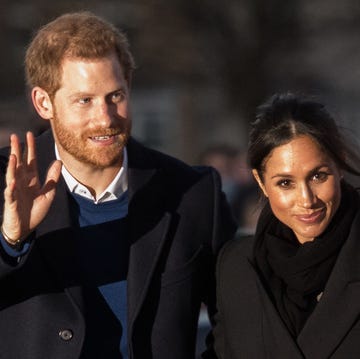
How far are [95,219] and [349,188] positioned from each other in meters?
1.02

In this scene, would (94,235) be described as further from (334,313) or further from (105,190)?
(334,313)

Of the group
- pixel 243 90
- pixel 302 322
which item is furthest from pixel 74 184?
pixel 243 90

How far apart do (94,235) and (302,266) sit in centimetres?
88

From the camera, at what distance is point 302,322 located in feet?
13.7

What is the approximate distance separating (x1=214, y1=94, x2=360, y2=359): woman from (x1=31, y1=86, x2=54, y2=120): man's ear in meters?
0.83

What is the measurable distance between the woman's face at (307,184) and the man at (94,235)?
23.6 inches

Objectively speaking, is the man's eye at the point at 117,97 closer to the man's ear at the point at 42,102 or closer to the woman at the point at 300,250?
the man's ear at the point at 42,102

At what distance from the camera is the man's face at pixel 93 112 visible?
437cm

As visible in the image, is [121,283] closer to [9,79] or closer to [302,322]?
[302,322]

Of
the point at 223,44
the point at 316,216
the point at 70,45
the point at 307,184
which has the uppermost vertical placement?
the point at 70,45

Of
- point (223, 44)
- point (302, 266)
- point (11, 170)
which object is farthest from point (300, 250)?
point (223, 44)

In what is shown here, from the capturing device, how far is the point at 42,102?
4582mm

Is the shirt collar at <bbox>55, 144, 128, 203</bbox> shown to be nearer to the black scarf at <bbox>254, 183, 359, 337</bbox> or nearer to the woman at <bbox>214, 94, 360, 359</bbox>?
the woman at <bbox>214, 94, 360, 359</bbox>

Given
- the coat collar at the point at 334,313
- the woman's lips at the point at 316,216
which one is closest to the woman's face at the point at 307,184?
the woman's lips at the point at 316,216
